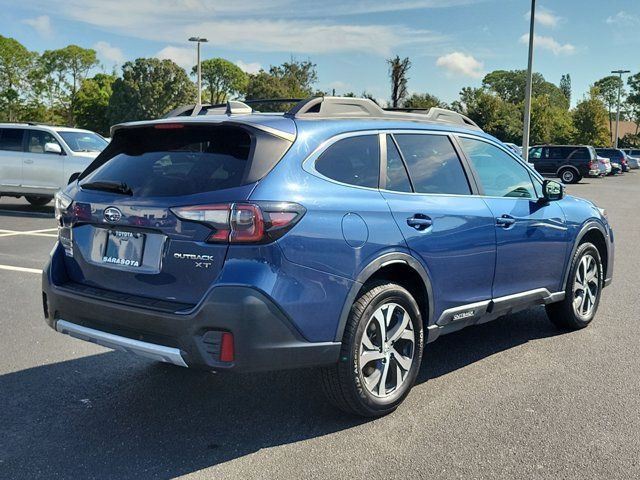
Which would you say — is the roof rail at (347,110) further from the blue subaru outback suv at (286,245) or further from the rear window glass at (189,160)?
the rear window glass at (189,160)

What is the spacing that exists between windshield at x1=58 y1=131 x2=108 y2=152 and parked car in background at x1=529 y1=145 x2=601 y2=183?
84.7 ft

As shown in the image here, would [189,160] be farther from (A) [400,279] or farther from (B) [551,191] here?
(B) [551,191]

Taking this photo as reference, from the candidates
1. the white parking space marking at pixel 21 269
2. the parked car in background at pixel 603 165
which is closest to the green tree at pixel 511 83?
the parked car in background at pixel 603 165

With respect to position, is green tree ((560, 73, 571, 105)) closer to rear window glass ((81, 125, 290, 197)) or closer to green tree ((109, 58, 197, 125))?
green tree ((109, 58, 197, 125))

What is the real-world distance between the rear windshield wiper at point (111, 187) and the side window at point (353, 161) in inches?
41.4

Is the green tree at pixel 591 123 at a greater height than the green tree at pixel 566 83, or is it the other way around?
the green tree at pixel 566 83

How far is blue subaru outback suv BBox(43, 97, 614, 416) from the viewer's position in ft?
10.3

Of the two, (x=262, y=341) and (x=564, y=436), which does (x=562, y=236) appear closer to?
(x=564, y=436)

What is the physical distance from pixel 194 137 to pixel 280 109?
147cm

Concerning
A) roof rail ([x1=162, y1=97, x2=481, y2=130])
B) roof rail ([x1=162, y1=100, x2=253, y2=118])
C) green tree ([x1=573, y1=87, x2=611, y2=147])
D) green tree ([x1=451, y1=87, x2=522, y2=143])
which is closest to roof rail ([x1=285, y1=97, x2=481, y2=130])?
roof rail ([x1=162, y1=97, x2=481, y2=130])

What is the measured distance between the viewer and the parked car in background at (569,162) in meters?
33.0

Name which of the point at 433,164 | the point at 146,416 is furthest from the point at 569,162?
the point at 146,416

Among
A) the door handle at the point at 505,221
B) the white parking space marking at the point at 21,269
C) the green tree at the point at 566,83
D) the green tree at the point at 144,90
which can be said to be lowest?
the white parking space marking at the point at 21,269

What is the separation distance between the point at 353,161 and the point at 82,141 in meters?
11.7
